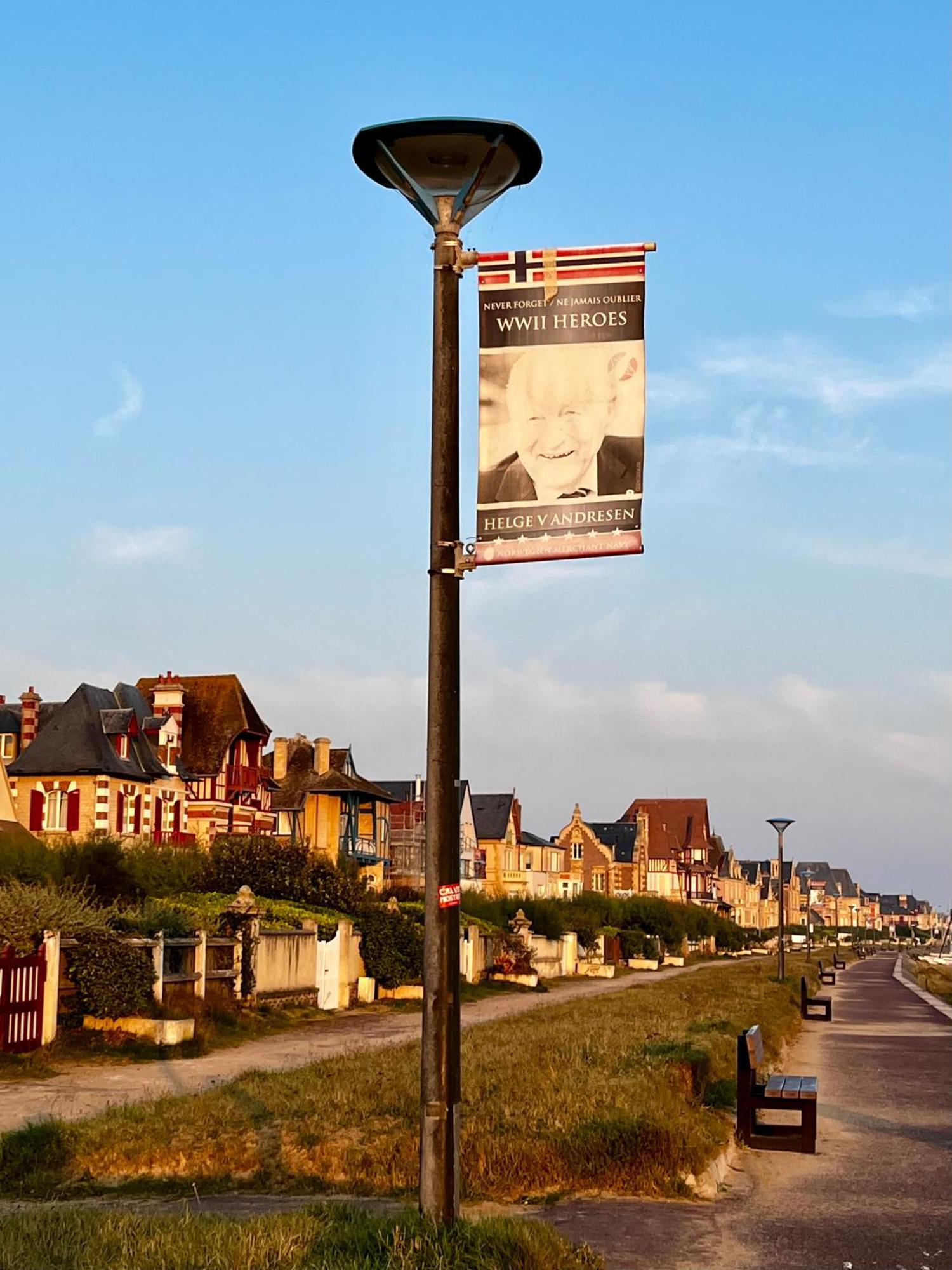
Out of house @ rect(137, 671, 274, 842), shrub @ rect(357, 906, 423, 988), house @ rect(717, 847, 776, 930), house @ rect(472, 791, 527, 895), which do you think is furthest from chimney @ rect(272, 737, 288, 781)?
house @ rect(717, 847, 776, 930)

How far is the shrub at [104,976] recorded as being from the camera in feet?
68.4

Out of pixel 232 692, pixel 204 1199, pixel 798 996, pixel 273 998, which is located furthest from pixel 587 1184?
pixel 232 692

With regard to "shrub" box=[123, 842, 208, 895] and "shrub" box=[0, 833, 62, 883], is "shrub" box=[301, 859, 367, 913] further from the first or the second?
"shrub" box=[0, 833, 62, 883]

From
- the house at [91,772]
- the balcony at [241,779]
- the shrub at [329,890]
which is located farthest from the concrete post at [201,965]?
the balcony at [241,779]

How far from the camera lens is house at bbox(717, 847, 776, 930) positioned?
160 meters

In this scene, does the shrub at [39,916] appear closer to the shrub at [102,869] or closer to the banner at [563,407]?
the shrub at [102,869]

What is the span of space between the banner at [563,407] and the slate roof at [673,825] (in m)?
124

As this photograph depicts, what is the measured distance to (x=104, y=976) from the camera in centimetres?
2091

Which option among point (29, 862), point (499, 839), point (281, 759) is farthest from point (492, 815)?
point (29, 862)

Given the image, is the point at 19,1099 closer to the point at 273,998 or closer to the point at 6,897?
the point at 6,897

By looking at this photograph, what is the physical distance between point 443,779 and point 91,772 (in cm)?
4336

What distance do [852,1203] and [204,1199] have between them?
184 inches

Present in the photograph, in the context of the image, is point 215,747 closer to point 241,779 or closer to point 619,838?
point 241,779

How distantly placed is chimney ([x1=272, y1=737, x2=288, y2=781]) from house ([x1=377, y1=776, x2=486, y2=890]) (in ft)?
20.9
